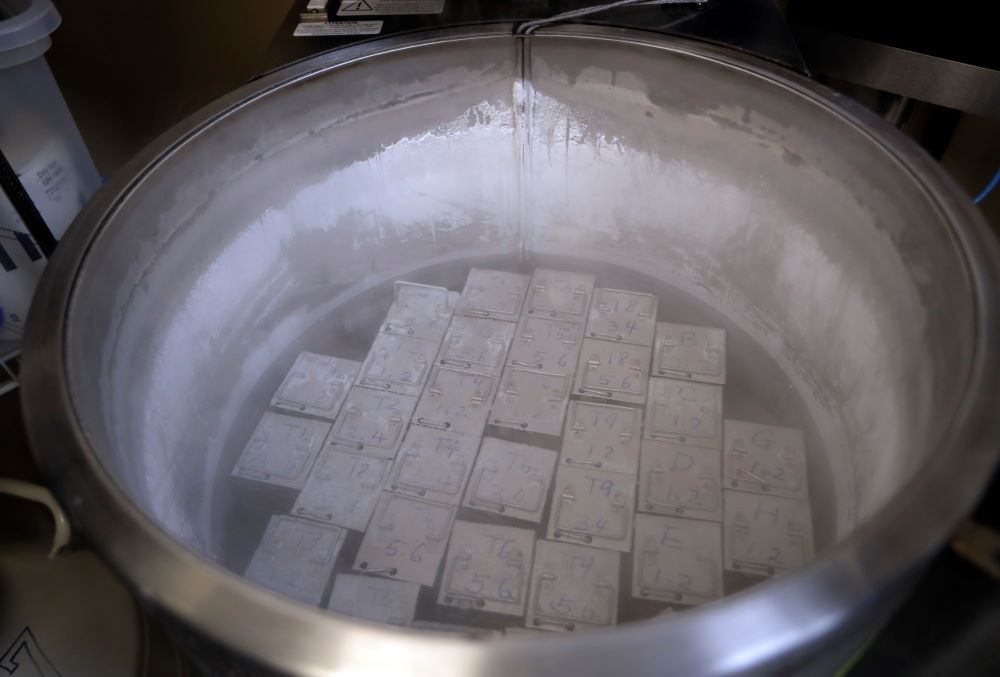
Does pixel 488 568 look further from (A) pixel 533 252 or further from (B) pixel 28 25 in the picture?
(B) pixel 28 25

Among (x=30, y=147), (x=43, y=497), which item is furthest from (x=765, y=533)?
(x=30, y=147)

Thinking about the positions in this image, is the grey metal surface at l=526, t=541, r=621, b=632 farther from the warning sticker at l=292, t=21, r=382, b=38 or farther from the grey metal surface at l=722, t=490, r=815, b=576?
the warning sticker at l=292, t=21, r=382, b=38

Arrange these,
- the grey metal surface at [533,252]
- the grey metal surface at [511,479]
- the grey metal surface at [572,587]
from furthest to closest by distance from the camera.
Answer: the grey metal surface at [511,479], the grey metal surface at [572,587], the grey metal surface at [533,252]

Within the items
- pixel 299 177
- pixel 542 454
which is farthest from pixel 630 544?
pixel 299 177

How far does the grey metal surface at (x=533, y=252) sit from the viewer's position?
17.4 inches

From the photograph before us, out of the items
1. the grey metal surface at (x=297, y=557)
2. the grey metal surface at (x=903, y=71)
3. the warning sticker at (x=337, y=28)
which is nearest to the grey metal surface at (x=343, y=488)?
the grey metal surface at (x=297, y=557)

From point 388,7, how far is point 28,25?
18.0 inches

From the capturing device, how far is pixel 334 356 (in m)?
1.04

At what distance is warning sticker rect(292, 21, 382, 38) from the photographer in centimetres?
101

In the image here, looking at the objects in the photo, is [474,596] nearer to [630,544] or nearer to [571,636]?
[630,544]

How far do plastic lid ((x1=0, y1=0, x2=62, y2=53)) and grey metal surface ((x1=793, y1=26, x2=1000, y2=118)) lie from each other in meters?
0.97

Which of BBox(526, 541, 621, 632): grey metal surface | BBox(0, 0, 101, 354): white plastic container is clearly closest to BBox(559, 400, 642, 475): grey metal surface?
BBox(526, 541, 621, 632): grey metal surface

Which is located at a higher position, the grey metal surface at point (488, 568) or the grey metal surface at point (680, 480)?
the grey metal surface at point (680, 480)

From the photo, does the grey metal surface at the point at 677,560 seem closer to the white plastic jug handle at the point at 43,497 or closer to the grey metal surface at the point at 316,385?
the grey metal surface at the point at 316,385
